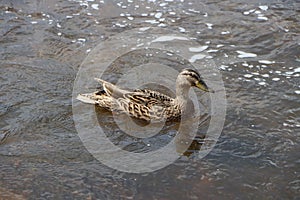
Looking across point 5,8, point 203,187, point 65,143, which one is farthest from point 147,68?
point 5,8

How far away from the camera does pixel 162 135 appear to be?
757 centimetres

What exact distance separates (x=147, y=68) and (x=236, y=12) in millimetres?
2842

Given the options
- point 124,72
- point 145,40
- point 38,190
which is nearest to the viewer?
point 38,190

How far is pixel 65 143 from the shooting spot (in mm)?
7156

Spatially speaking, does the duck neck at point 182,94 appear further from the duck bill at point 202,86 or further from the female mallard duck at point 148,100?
the duck bill at point 202,86

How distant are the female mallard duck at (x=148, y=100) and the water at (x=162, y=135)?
0.92 ft

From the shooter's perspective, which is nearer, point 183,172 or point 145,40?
point 183,172

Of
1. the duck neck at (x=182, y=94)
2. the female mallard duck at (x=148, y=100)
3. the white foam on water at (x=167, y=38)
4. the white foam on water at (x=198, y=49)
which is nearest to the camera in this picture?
the female mallard duck at (x=148, y=100)

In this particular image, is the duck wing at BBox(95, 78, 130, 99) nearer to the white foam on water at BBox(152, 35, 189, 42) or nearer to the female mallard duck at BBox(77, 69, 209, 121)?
the female mallard duck at BBox(77, 69, 209, 121)

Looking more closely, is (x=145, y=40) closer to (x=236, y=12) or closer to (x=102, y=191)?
(x=236, y=12)

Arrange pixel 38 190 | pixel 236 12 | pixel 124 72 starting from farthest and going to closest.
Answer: pixel 236 12, pixel 124 72, pixel 38 190

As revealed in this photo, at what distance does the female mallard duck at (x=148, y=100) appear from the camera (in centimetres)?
786

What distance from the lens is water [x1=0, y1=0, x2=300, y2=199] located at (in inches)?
256

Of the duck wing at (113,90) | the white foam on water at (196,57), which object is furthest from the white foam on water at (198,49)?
the duck wing at (113,90)
